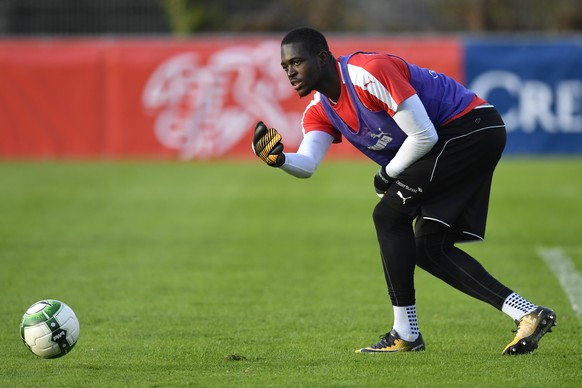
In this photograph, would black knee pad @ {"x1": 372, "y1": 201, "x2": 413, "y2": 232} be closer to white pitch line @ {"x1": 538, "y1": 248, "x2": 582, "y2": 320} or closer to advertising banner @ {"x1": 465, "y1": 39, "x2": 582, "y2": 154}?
white pitch line @ {"x1": 538, "y1": 248, "x2": 582, "y2": 320}

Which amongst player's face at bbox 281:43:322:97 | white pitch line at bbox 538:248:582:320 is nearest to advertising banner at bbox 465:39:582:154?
white pitch line at bbox 538:248:582:320

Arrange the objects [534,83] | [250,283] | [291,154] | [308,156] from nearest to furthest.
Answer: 1. [291,154]
2. [308,156]
3. [250,283]
4. [534,83]

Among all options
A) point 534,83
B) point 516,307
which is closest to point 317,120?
point 516,307

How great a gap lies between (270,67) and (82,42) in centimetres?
399

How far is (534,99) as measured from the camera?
21125 millimetres

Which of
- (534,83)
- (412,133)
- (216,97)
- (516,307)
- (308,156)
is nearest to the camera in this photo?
(412,133)

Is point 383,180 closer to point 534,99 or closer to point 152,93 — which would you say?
point 534,99

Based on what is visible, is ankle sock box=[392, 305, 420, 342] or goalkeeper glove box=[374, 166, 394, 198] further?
ankle sock box=[392, 305, 420, 342]

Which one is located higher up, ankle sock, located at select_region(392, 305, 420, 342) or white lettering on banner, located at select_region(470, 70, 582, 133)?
ankle sock, located at select_region(392, 305, 420, 342)

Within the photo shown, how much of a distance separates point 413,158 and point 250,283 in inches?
140

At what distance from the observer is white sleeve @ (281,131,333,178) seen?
21.3 ft

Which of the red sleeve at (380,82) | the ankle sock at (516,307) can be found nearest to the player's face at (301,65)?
the red sleeve at (380,82)

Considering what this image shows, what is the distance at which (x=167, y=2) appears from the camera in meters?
28.4

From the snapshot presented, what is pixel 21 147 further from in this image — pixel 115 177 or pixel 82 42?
pixel 115 177
